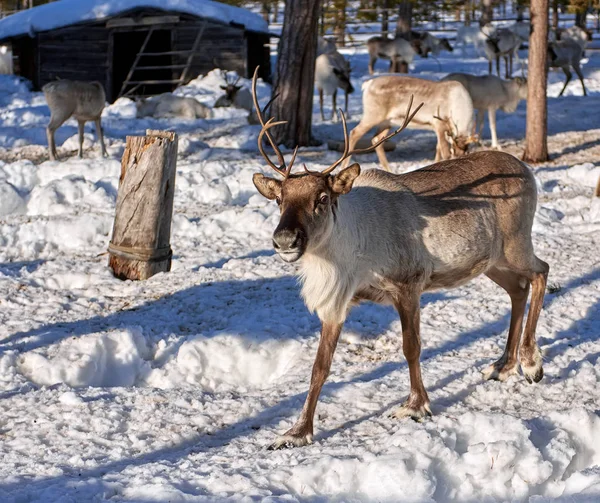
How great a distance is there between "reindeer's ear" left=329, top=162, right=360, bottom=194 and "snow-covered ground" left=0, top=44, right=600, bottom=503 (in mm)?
1196

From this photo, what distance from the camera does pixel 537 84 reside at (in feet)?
42.3

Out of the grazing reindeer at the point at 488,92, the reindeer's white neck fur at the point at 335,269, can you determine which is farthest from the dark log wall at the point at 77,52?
the reindeer's white neck fur at the point at 335,269

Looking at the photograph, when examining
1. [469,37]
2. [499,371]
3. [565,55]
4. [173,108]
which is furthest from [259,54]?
[499,371]

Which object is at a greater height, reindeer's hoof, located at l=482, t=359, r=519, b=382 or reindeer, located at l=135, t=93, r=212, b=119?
reindeer, located at l=135, t=93, r=212, b=119

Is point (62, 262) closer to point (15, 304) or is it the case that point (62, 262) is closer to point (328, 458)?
point (15, 304)

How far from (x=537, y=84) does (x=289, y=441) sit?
381 inches

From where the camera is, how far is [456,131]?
12234mm

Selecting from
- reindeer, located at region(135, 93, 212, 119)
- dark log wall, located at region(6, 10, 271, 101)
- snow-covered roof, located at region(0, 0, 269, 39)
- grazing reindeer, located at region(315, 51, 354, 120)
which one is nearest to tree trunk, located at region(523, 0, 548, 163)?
grazing reindeer, located at region(315, 51, 354, 120)

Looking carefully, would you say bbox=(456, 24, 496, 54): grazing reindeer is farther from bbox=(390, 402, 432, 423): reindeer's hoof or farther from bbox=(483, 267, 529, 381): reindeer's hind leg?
bbox=(390, 402, 432, 423): reindeer's hoof

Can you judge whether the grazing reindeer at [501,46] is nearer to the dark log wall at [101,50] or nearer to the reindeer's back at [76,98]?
the dark log wall at [101,50]

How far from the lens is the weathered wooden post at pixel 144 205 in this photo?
293 inches

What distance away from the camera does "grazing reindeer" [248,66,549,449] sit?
4.43 metres

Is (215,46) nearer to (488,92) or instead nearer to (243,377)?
(488,92)

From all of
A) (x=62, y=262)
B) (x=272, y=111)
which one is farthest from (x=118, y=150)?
(x=62, y=262)
